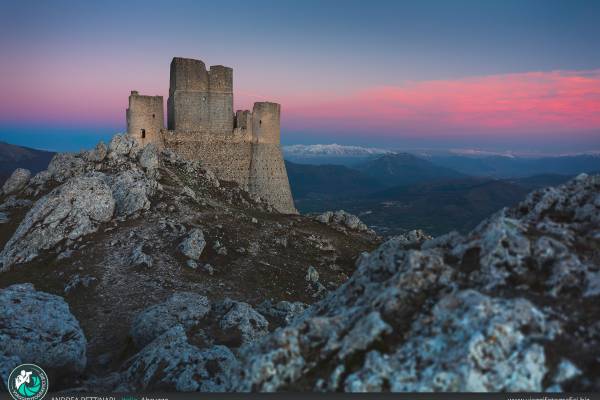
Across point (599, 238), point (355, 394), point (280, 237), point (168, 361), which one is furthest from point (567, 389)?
point (280, 237)

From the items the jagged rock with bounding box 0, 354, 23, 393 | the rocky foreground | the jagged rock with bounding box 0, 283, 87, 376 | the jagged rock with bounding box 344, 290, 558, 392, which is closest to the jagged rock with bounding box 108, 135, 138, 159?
the rocky foreground

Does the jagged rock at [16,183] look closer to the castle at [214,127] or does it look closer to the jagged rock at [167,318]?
the castle at [214,127]

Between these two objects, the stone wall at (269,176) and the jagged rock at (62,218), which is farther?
the stone wall at (269,176)

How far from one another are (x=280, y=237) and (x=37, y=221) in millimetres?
14364

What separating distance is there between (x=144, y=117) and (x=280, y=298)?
92.0 feet

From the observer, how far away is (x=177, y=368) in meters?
12.6

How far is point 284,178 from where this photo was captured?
5634cm

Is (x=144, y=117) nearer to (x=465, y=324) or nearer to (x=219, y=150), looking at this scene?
(x=219, y=150)

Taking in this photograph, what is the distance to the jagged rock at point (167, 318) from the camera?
16.9 m

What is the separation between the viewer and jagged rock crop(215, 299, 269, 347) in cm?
1667

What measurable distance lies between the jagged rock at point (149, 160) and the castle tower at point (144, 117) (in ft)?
23.9

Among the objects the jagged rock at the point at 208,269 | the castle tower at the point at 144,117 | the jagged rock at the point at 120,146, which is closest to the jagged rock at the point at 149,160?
the jagged rock at the point at 120,146

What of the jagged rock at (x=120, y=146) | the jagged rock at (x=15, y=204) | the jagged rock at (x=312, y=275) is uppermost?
the jagged rock at (x=120, y=146)

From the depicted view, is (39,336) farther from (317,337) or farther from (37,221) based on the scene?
(37,221)
